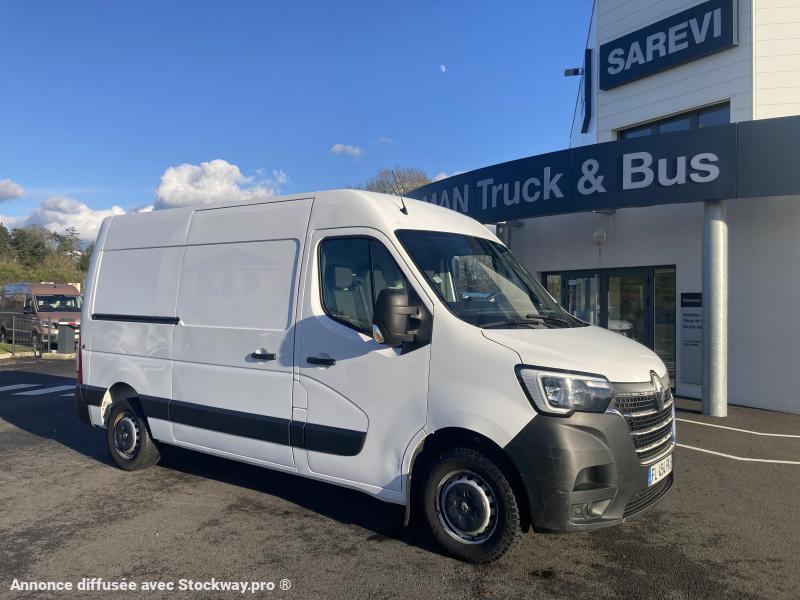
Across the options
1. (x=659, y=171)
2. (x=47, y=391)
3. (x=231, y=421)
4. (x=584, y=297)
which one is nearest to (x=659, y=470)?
(x=231, y=421)

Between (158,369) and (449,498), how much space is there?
3242 mm

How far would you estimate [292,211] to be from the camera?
16.5ft

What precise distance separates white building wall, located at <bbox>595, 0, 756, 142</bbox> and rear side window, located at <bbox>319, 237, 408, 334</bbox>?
8.65m

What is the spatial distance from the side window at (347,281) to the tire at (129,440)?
2794 mm

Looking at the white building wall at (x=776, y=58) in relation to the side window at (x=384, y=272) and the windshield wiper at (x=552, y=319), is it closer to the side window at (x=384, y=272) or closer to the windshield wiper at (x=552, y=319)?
the windshield wiper at (x=552, y=319)

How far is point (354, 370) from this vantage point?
14.6 ft

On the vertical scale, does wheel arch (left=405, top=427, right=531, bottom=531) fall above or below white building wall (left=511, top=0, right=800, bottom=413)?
below

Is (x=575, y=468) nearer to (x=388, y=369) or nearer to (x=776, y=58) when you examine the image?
(x=388, y=369)

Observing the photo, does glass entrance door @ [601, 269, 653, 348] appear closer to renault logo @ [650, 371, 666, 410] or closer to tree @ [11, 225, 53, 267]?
renault logo @ [650, 371, 666, 410]

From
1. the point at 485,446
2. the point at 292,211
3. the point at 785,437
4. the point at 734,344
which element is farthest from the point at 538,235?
the point at 485,446

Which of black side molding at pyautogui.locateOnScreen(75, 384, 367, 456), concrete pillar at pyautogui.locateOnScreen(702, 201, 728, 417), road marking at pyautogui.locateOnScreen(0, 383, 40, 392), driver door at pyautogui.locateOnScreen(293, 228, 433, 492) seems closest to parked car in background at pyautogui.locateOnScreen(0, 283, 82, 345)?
road marking at pyautogui.locateOnScreen(0, 383, 40, 392)

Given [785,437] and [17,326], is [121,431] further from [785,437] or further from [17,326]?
[17,326]

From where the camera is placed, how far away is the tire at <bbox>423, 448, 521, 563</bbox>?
12.6ft

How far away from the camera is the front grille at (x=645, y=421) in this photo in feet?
12.5
